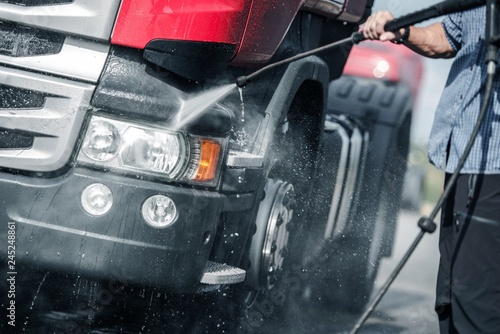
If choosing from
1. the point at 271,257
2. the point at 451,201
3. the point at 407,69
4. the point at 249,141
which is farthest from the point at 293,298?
the point at 407,69

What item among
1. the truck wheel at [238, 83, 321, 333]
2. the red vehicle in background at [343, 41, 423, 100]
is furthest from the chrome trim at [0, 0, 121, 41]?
the red vehicle in background at [343, 41, 423, 100]

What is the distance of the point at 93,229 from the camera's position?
11.9 feet

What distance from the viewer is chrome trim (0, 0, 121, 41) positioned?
3611 millimetres

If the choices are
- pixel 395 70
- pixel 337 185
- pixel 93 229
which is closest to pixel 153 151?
pixel 93 229

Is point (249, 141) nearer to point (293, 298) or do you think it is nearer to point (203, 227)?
point (203, 227)

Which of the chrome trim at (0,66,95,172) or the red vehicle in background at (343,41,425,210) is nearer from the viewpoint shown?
the chrome trim at (0,66,95,172)

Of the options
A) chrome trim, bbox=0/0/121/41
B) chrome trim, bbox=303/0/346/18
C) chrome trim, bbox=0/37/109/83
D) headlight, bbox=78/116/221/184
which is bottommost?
headlight, bbox=78/116/221/184

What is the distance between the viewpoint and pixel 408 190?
7883 mm

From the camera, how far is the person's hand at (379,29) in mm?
3670

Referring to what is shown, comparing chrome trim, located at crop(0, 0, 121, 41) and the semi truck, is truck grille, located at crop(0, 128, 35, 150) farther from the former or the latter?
chrome trim, located at crop(0, 0, 121, 41)

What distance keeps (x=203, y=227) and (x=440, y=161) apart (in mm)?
982

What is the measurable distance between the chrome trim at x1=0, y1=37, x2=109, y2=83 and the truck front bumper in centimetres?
38

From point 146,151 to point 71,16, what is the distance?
1.93 feet

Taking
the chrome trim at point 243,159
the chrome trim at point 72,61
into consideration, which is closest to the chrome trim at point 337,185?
the chrome trim at point 243,159
